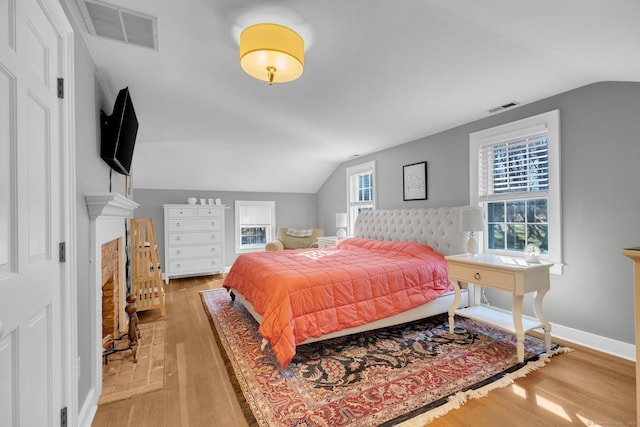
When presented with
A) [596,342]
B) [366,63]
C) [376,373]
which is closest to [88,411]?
[376,373]

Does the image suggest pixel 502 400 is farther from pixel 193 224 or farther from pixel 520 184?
pixel 193 224

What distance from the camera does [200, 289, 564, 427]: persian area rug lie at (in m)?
1.78

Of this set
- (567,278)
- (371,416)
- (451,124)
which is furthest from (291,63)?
(567,278)

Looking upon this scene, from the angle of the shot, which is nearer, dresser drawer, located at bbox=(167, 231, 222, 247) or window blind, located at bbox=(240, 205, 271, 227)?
dresser drawer, located at bbox=(167, 231, 222, 247)

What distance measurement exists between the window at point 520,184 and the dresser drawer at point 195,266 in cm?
463

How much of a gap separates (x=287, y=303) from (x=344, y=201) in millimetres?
4092

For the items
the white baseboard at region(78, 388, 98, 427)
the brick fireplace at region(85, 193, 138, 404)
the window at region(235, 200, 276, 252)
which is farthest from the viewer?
the window at region(235, 200, 276, 252)

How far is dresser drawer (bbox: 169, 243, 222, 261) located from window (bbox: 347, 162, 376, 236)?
106 inches

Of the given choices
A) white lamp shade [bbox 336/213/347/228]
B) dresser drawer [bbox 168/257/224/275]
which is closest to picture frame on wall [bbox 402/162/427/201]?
white lamp shade [bbox 336/213/347/228]

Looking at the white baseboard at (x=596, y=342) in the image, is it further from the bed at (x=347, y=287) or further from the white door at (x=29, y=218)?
the white door at (x=29, y=218)

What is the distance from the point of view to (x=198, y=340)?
286 cm

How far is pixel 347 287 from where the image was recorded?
2605 millimetres

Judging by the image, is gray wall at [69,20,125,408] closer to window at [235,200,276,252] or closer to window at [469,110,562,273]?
window at [469,110,562,273]

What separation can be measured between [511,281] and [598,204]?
44.5 inches
